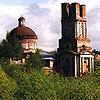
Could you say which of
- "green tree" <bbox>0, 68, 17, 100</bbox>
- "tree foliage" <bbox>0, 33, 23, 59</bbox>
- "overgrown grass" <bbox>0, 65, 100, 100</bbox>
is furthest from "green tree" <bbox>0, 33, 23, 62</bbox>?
"green tree" <bbox>0, 68, 17, 100</bbox>

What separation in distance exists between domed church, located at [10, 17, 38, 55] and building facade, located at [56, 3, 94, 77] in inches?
130

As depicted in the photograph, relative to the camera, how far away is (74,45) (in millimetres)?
66438

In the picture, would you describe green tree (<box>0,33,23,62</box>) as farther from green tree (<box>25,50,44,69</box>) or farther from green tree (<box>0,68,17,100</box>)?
green tree (<box>0,68,17,100</box>)

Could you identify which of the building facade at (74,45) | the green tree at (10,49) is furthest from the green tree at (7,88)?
the building facade at (74,45)

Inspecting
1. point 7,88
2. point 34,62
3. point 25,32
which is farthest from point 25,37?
point 7,88

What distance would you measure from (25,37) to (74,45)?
233 inches

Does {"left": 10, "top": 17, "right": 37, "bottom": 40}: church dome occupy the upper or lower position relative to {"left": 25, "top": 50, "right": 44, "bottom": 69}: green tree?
upper

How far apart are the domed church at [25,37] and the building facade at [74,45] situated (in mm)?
3290

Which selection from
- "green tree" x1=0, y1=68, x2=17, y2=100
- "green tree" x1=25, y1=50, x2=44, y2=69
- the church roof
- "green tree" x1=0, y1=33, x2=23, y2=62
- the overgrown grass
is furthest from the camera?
the church roof

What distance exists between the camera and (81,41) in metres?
66.8

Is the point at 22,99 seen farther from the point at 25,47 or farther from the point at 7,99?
the point at 25,47

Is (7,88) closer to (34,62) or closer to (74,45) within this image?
(34,62)

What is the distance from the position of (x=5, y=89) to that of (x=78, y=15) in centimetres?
2684

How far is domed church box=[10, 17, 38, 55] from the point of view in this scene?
6719 centimetres
